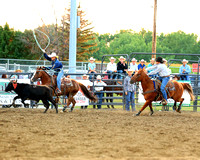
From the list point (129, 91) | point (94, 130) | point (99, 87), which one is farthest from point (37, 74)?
point (94, 130)

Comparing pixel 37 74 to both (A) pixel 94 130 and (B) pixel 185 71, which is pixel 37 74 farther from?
(B) pixel 185 71

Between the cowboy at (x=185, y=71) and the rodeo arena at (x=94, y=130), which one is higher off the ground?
the cowboy at (x=185, y=71)

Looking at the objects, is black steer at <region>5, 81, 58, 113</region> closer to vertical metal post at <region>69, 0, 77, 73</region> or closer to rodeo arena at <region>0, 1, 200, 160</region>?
rodeo arena at <region>0, 1, 200, 160</region>

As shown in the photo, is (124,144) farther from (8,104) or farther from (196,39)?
(196,39)

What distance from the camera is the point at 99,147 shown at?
20.3 feet

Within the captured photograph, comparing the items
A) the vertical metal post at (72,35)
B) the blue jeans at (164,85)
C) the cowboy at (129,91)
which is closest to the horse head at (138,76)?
the blue jeans at (164,85)

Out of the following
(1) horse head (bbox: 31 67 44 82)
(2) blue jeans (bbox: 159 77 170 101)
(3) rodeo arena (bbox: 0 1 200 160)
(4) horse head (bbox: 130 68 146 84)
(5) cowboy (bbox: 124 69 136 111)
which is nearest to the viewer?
(3) rodeo arena (bbox: 0 1 200 160)

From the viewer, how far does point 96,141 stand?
6781 millimetres

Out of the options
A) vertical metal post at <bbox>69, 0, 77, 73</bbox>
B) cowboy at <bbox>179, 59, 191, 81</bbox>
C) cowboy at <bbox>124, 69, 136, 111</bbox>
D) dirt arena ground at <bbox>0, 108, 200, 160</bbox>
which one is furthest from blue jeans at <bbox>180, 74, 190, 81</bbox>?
dirt arena ground at <bbox>0, 108, 200, 160</bbox>

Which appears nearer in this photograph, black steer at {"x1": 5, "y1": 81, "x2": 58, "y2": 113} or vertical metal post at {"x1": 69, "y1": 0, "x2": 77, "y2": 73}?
black steer at {"x1": 5, "y1": 81, "x2": 58, "y2": 113}

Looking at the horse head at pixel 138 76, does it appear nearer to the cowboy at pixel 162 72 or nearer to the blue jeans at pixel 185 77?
the cowboy at pixel 162 72

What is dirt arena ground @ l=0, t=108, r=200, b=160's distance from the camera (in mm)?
5635

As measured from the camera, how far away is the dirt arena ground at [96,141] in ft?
18.5

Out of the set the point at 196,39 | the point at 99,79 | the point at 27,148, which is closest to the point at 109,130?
the point at 27,148
